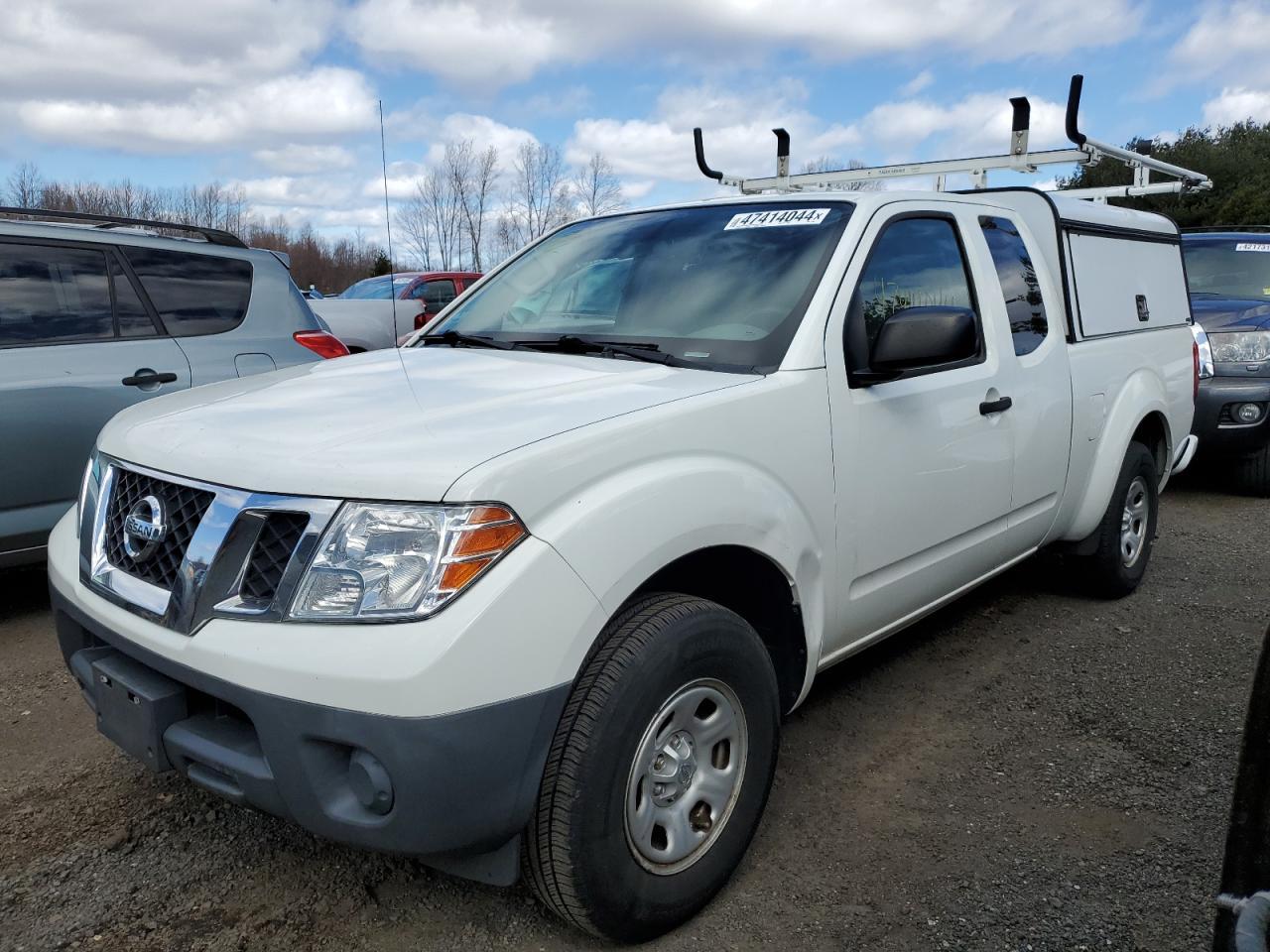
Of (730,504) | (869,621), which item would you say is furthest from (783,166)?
(730,504)

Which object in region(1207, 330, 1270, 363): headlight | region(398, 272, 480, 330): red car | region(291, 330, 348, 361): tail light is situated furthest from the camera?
region(398, 272, 480, 330): red car

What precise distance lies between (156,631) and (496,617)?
79cm

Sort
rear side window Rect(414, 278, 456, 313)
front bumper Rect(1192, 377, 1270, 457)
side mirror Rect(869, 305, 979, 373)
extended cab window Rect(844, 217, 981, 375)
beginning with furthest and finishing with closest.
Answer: rear side window Rect(414, 278, 456, 313) < front bumper Rect(1192, 377, 1270, 457) < extended cab window Rect(844, 217, 981, 375) < side mirror Rect(869, 305, 979, 373)

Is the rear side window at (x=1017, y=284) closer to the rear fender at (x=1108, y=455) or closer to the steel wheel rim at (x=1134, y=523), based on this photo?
the rear fender at (x=1108, y=455)

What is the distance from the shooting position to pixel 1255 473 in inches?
281

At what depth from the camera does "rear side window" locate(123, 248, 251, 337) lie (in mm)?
4758

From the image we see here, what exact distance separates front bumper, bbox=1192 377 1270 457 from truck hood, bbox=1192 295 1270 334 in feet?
1.36

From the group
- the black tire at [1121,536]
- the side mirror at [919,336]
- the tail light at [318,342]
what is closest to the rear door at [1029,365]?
the black tire at [1121,536]

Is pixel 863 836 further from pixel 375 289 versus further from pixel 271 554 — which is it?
pixel 375 289

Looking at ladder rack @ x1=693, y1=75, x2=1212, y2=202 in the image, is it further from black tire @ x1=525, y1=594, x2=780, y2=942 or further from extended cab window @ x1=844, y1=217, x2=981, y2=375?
black tire @ x1=525, y1=594, x2=780, y2=942

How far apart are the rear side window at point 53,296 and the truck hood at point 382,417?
198cm

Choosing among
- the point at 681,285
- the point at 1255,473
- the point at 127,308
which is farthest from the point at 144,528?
the point at 1255,473

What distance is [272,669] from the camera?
1.88m

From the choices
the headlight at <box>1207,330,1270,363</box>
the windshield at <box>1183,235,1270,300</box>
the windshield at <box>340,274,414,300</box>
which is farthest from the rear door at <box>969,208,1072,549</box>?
the windshield at <box>340,274,414,300</box>
